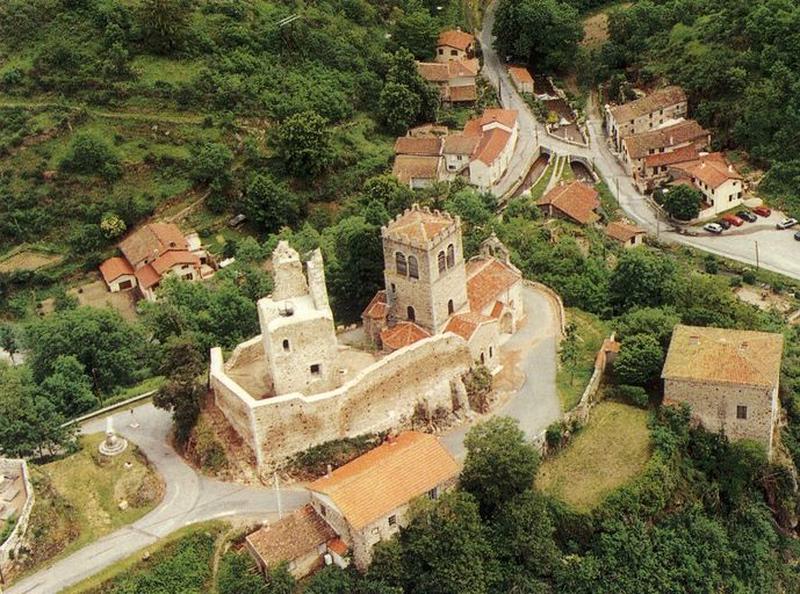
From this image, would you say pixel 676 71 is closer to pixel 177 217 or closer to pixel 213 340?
pixel 177 217

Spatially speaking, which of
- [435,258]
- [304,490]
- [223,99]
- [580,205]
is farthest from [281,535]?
[223,99]

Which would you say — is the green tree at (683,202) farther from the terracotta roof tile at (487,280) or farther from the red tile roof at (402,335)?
the red tile roof at (402,335)

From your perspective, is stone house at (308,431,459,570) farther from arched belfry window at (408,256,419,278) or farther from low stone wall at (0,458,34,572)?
low stone wall at (0,458,34,572)

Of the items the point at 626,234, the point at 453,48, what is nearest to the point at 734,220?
the point at 626,234

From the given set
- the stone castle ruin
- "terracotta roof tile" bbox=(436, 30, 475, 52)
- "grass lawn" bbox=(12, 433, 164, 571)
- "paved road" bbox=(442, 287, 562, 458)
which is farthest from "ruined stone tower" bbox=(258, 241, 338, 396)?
"terracotta roof tile" bbox=(436, 30, 475, 52)

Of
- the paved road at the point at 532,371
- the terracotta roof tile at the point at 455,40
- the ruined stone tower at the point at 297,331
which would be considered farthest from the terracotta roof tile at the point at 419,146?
the ruined stone tower at the point at 297,331
